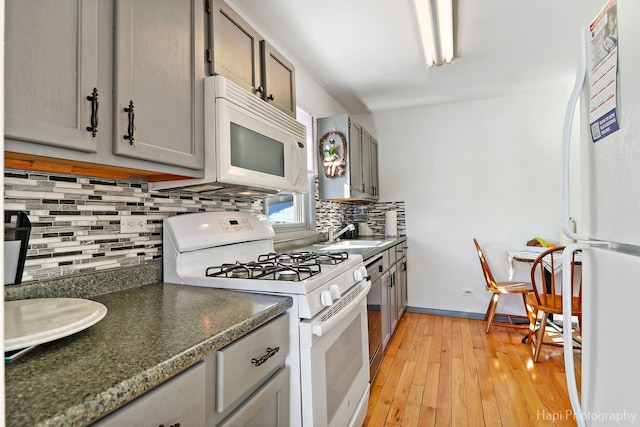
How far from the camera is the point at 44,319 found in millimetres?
756

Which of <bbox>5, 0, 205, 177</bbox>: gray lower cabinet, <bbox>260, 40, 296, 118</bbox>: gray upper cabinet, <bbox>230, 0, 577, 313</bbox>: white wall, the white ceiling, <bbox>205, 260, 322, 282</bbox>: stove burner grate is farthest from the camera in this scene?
<bbox>230, 0, 577, 313</bbox>: white wall

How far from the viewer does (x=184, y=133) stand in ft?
3.89

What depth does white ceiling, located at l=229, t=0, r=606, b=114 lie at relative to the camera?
6.50 ft

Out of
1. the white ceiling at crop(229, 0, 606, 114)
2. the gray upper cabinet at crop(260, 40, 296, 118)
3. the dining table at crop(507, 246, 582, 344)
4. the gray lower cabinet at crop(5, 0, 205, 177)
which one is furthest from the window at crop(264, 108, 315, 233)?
the dining table at crop(507, 246, 582, 344)

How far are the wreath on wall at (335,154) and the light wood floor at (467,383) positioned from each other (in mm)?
1613

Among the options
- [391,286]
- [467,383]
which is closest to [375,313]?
[391,286]

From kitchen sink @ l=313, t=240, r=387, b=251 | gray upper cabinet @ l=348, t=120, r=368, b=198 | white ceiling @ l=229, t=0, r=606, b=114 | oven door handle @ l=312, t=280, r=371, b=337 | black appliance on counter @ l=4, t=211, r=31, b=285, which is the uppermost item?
white ceiling @ l=229, t=0, r=606, b=114

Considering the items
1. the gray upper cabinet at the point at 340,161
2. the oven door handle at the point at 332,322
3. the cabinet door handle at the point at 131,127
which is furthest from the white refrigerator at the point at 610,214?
the gray upper cabinet at the point at 340,161

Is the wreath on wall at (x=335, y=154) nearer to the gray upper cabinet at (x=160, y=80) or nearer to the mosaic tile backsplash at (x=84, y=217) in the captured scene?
the mosaic tile backsplash at (x=84, y=217)

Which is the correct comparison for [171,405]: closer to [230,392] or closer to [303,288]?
[230,392]

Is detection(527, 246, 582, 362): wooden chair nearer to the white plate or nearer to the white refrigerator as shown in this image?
the white refrigerator

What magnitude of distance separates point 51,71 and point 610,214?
130 cm

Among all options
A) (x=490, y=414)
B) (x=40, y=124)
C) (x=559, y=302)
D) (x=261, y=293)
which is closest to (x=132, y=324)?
(x=261, y=293)

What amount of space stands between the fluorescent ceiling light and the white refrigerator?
1.28m
